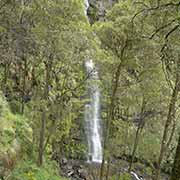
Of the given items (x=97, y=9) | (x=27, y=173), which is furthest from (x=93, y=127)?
(x=27, y=173)

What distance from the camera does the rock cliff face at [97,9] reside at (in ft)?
94.9

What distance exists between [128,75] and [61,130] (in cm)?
601

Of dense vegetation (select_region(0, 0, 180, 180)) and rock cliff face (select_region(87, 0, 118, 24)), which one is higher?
rock cliff face (select_region(87, 0, 118, 24))

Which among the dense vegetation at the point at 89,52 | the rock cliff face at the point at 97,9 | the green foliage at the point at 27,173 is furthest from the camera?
the rock cliff face at the point at 97,9

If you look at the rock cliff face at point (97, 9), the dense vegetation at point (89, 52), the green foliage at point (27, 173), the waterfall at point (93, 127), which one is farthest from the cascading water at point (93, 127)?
the green foliage at point (27, 173)

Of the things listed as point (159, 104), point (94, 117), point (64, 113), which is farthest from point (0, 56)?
point (94, 117)

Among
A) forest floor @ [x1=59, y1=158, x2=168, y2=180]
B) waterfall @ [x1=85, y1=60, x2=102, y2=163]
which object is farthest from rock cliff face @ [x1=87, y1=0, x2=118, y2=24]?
forest floor @ [x1=59, y1=158, x2=168, y2=180]

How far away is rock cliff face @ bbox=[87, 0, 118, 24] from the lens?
28.9 m

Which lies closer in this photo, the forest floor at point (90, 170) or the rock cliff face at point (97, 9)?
the forest floor at point (90, 170)

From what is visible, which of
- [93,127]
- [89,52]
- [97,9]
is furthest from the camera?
[97,9]

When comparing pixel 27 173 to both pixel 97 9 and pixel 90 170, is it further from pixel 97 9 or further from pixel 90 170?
pixel 97 9

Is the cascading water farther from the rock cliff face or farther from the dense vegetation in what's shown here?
the rock cliff face

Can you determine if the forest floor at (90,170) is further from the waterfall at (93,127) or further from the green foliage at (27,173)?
the green foliage at (27,173)

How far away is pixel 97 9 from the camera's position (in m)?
29.5
